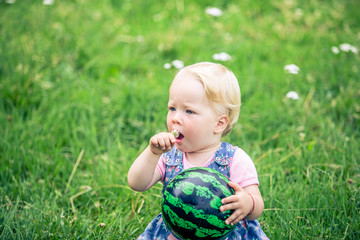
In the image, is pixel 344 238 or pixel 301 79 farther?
pixel 301 79

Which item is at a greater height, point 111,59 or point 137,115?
point 111,59

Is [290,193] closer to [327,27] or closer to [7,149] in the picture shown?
[7,149]

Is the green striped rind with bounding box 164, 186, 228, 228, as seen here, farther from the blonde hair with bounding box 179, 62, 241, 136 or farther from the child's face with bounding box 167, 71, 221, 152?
the blonde hair with bounding box 179, 62, 241, 136

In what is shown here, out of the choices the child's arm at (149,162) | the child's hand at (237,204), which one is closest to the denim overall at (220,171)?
the child's arm at (149,162)

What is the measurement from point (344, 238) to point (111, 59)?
12.7ft

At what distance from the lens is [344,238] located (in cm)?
268

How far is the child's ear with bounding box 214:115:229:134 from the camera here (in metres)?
2.48

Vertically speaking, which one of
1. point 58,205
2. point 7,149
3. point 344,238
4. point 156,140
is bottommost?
point 344,238

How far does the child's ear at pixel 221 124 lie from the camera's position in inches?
97.8

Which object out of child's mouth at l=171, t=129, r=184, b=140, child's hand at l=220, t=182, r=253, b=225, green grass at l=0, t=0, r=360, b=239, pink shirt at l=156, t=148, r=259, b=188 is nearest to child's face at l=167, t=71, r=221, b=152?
child's mouth at l=171, t=129, r=184, b=140

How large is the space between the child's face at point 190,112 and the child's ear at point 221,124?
0.05 metres

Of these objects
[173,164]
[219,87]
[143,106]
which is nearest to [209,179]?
[173,164]

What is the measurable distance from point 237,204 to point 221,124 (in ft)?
1.91

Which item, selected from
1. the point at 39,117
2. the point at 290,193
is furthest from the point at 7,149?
the point at 290,193
